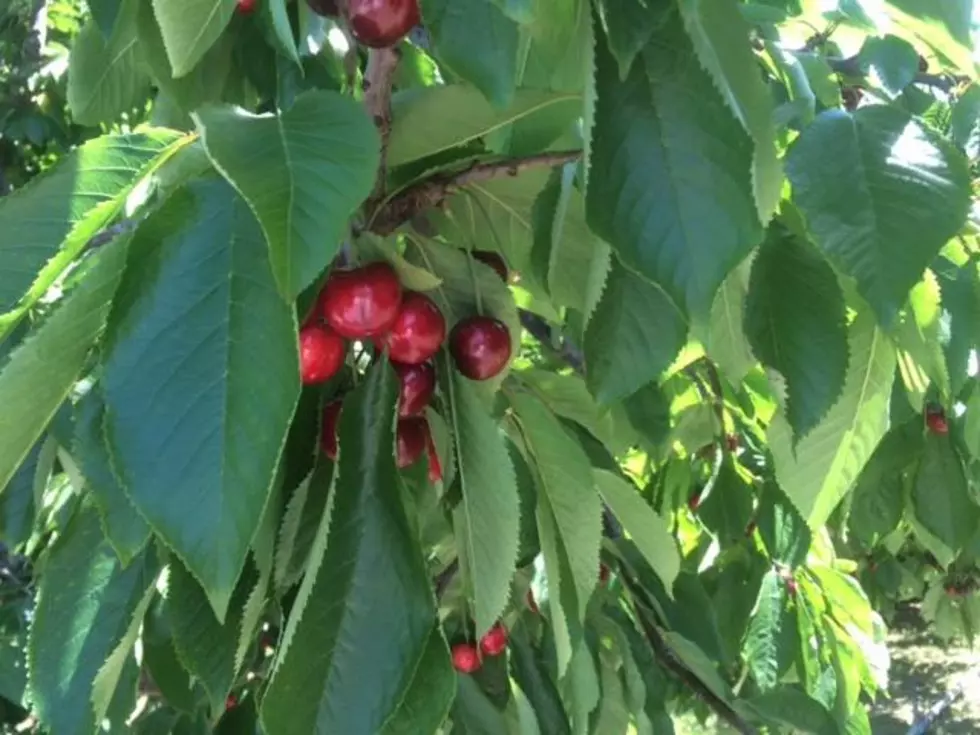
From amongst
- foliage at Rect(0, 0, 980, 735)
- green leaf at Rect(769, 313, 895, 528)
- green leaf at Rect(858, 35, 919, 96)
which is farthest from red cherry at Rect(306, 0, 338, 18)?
green leaf at Rect(858, 35, 919, 96)

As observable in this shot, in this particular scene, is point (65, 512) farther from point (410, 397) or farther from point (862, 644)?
point (862, 644)

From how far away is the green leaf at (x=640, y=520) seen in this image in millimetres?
815

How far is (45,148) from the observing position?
320 centimetres

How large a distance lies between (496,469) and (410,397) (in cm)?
9

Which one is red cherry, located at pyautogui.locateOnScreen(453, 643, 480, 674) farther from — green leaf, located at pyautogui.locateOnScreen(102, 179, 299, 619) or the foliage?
green leaf, located at pyautogui.locateOnScreen(102, 179, 299, 619)

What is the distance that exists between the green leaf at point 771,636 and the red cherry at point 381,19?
50.5 inches

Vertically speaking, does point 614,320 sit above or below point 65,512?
above

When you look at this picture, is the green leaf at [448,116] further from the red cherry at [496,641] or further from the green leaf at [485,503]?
the red cherry at [496,641]

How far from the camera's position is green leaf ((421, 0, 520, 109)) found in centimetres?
48

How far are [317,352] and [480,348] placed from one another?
10cm

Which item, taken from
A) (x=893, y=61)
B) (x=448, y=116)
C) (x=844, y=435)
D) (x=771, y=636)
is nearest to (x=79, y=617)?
(x=448, y=116)

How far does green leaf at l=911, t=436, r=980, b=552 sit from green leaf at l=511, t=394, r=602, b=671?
984 millimetres

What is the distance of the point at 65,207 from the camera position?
48 cm

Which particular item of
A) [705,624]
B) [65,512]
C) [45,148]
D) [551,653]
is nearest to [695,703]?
[705,624]
